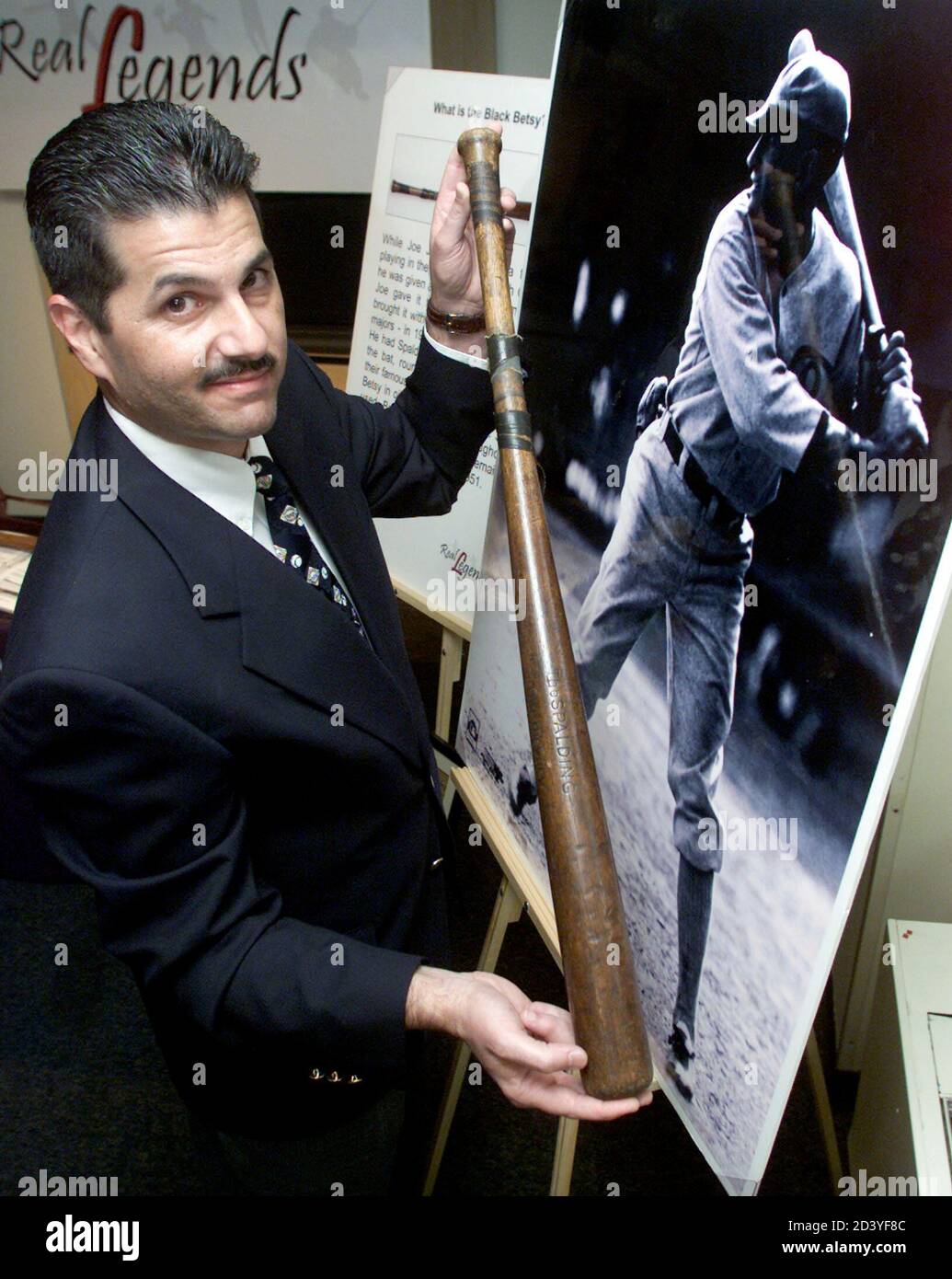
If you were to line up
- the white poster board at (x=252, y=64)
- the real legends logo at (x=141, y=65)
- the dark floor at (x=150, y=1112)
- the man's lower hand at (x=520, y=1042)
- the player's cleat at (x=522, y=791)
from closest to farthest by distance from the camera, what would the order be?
the man's lower hand at (x=520, y=1042) → the player's cleat at (x=522, y=791) → the dark floor at (x=150, y=1112) → the white poster board at (x=252, y=64) → the real legends logo at (x=141, y=65)

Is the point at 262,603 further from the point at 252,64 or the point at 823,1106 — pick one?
the point at 252,64

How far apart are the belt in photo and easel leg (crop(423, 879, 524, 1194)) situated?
0.78 meters

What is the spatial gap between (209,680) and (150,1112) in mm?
1627

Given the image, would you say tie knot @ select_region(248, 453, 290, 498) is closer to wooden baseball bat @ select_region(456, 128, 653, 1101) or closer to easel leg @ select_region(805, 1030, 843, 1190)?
wooden baseball bat @ select_region(456, 128, 653, 1101)

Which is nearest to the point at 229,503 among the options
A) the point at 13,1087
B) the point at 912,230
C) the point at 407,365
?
the point at 912,230

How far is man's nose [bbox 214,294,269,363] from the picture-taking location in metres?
0.95

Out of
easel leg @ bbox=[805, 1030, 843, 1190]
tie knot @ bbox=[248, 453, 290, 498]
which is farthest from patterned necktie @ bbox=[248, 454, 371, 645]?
easel leg @ bbox=[805, 1030, 843, 1190]

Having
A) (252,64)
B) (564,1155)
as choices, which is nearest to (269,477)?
(564,1155)

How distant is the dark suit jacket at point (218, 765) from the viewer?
92 centimetres

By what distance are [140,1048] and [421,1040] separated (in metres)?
1.27

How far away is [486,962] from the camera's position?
155 centimetres

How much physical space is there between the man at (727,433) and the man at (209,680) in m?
0.27

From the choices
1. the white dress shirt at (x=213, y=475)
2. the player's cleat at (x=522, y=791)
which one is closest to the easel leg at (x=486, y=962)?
the player's cleat at (x=522, y=791)

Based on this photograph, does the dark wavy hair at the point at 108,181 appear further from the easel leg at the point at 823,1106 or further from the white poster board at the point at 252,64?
the white poster board at the point at 252,64
